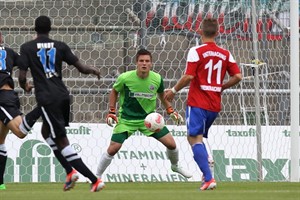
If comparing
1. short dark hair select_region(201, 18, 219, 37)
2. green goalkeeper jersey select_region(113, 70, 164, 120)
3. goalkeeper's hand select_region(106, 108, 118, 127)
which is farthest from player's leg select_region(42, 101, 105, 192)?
green goalkeeper jersey select_region(113, 70, 164, 120)

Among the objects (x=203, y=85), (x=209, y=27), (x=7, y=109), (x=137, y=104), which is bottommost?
(x=137, y=104)

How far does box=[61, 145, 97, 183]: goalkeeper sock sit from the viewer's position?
955 cm

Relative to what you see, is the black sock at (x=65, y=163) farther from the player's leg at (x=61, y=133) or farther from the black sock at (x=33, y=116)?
the black sock at (x=33, y=116)

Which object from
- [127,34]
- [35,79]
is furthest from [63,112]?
[127,34]

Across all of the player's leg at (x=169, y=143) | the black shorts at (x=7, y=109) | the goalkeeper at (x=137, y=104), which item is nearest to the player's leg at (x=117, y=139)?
the goalkeeper at (x=137, y=104)

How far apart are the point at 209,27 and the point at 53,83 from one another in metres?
2.01

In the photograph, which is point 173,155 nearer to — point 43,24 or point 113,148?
point 113,148

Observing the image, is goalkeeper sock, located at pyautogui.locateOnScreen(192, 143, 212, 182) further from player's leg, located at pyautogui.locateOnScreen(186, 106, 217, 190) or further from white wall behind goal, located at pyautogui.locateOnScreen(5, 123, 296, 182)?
white wall behind goal, located at pyautogui.locateOnScreen(5, 123, 296, 182)

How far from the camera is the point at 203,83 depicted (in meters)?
10.6

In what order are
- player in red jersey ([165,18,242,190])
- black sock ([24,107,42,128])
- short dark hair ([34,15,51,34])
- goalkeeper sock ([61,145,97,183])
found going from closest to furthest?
goalkeeper sock ([61,145,97,183])
short dark hair ([34,15,51,34])
black sock ([24,107,42,128])
player in red jersey ([165,18,242,190])

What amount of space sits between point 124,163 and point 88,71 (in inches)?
192

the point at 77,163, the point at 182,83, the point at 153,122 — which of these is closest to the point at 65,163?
the point at 77,163

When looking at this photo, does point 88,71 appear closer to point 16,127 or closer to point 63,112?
point 63,112

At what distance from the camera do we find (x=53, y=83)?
31.8 feet
